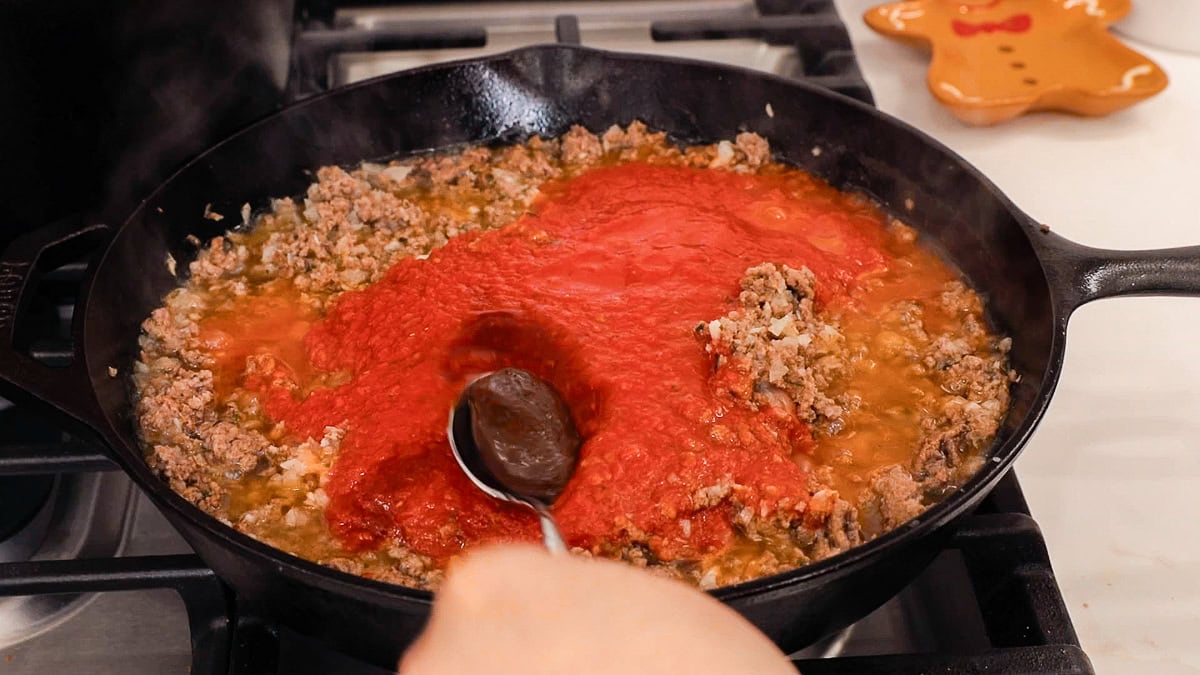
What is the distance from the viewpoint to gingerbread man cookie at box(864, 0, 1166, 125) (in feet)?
5.98

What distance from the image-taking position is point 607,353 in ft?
4.10

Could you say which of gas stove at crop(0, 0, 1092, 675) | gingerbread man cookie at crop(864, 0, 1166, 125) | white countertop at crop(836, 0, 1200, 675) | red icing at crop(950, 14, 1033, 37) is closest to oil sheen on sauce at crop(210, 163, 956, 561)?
gas stove at crop(0, 0, 1092, 675)

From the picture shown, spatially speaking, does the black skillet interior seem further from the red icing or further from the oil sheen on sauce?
the red icing

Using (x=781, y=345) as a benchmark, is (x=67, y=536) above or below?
below

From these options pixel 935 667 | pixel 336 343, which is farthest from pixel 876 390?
pixel 336 343

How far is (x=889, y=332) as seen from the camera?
1.36m

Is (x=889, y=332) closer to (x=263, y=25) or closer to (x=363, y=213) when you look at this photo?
(x=363, y=213)

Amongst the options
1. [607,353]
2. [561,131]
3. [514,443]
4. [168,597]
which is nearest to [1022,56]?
[561,131]

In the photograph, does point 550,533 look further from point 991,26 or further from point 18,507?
point 991,26

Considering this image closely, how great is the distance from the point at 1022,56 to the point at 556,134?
0.91 metres

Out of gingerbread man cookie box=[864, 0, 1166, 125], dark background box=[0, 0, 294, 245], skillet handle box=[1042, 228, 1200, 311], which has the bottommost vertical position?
gingerbread man cookie box=[864, 0, 1166, 125]

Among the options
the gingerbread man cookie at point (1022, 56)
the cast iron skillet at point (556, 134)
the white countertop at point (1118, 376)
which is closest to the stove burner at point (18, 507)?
the cast iron skillet at point (556, 134)

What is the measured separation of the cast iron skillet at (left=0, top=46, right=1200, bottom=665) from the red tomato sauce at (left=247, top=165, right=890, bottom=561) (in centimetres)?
11

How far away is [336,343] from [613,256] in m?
0.39
